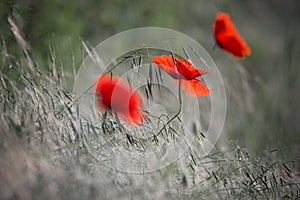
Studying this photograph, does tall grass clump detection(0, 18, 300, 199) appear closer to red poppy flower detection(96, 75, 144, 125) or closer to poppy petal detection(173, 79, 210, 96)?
red poppy flower detection(96, 75, 144, 125)

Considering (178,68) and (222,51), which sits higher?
(222,51)

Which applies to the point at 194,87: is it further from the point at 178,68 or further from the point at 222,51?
the point at 222,51

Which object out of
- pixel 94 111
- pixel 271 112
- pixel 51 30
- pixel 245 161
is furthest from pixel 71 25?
pixel 245 161

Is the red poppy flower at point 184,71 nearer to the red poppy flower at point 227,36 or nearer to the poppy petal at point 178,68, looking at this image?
the poppy petal at point 178,68

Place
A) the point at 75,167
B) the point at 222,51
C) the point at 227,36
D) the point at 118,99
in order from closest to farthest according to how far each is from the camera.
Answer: the point at 75,167 < the point at 118,99 < the point at 227,36 < the point at 222,51

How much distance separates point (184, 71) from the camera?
228cm

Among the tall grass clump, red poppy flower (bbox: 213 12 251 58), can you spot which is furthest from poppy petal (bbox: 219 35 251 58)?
the tall grass clump

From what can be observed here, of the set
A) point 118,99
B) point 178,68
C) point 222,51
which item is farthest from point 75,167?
point 222,51

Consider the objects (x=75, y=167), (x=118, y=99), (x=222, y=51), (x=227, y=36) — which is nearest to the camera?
(x=75, y=167)

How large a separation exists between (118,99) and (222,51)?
2.94 meters

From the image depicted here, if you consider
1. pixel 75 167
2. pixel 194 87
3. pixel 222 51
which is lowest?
pixel 75 167

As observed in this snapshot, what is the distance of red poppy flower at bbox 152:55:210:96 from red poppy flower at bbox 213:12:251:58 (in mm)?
769

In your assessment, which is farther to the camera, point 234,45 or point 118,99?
point 234,45

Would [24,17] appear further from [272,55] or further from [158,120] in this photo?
[272,55]
